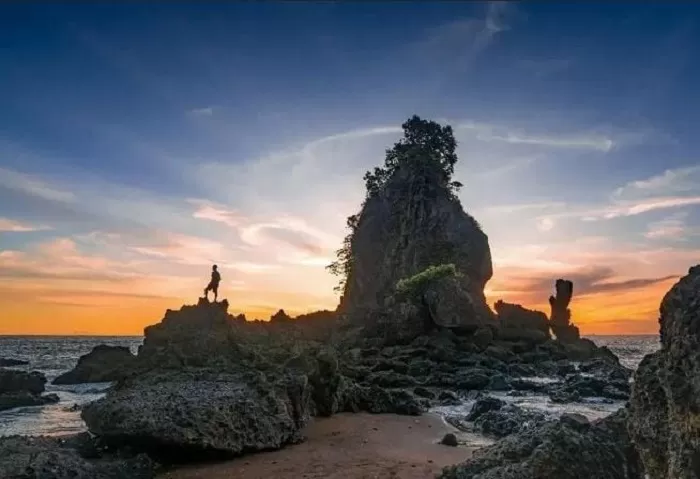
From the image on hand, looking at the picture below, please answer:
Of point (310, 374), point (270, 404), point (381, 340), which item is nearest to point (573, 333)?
point (381, 340)

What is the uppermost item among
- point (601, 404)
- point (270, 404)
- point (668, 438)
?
point (668, 438)

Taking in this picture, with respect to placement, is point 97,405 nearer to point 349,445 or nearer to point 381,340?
point 349,445

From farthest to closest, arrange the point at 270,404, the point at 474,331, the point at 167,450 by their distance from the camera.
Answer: the point at 474,331
the point at 270,404
the point at 167,450

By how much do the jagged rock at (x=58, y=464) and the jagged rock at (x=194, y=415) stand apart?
49 cm

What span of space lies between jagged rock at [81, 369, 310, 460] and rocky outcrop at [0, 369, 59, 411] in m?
15.1

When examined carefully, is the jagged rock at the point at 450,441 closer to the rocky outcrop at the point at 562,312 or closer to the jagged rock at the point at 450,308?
the jagged rock at the point at 450,308

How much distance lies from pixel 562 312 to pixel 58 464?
63729mm

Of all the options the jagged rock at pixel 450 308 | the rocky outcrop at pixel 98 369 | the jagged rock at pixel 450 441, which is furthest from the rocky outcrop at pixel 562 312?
the jagged rock at pixel 450 441

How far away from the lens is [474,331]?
43281mm

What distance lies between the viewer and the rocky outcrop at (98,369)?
113ft

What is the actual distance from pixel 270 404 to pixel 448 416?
7.61 metres

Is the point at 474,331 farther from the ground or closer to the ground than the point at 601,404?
farther from the ground

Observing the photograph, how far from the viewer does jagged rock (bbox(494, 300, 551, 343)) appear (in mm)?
44969

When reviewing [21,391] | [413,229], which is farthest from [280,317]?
[21,391]
